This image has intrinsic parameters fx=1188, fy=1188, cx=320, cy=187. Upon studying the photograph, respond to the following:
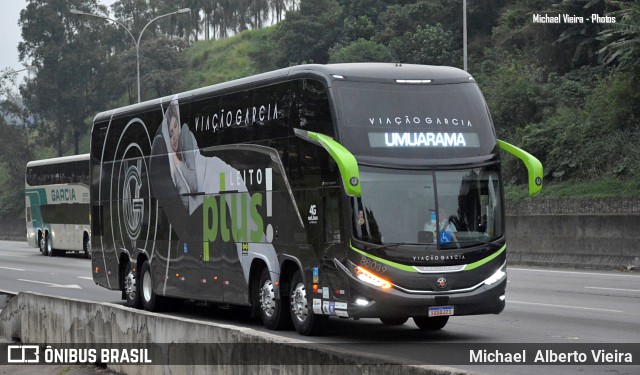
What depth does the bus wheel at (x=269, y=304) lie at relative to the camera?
16.6 m

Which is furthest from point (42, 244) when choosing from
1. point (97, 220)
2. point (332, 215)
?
point (332, 215)

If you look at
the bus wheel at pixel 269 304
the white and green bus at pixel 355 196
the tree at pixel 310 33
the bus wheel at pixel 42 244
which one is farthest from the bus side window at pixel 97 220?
the tree at pixel 310 33

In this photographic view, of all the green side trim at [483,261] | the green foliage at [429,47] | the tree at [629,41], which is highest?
the green foliage at [429,47]

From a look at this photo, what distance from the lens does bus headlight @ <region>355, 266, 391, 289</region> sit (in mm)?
14641

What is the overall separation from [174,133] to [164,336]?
332 inches

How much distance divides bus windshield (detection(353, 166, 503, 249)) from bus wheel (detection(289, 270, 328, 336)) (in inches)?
61.6

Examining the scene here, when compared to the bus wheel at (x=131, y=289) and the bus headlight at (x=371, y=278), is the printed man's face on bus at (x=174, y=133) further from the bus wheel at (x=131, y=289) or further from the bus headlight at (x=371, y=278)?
the bus headlight at (x=371, y=278)

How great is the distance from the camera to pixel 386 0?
78438 mm

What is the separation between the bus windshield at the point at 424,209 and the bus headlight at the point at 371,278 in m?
0.39

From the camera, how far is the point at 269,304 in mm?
16922

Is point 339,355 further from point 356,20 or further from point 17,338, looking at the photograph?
point 356,20

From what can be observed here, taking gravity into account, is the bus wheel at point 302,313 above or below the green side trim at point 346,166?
below

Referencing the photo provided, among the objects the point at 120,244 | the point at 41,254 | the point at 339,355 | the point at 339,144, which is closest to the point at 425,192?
the point at 339,144

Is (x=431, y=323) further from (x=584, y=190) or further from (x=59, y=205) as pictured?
(x=59, y=205)
